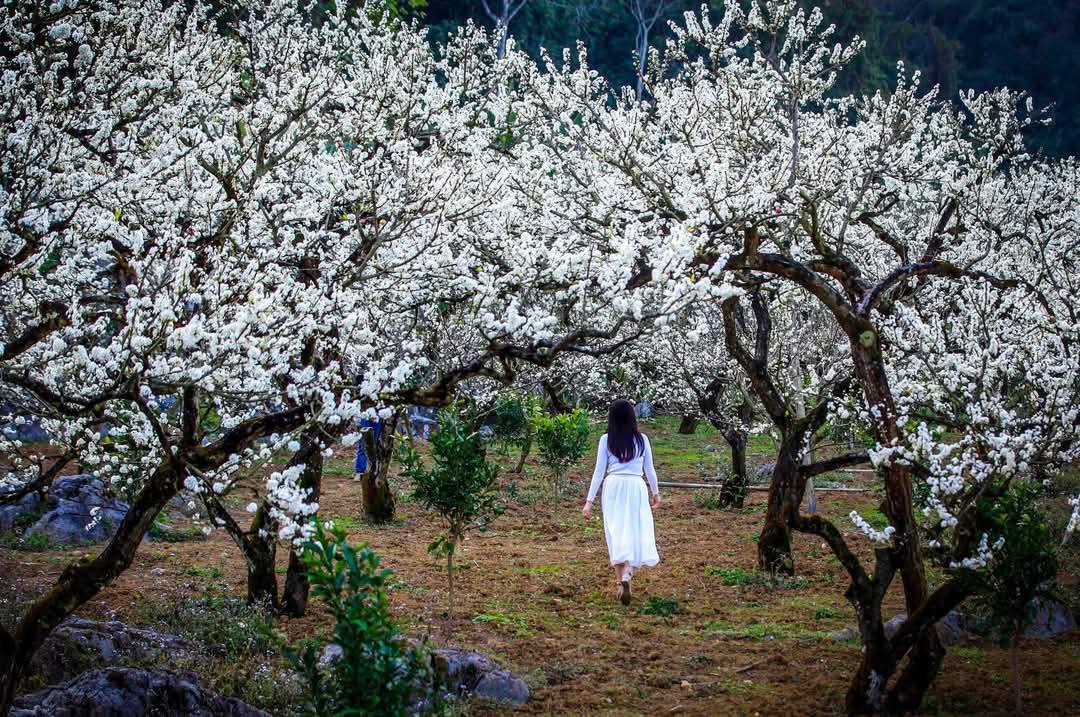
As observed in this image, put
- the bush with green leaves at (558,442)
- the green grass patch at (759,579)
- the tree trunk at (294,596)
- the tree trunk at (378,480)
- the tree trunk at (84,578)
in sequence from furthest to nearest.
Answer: the bush with green leaves at (558,442)
the tree trunk at (378,480)
the green grass patch at (759,579)
the tree trunk at (294,596)
the tree trunk at (84,578)

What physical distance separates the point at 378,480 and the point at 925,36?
3601cm

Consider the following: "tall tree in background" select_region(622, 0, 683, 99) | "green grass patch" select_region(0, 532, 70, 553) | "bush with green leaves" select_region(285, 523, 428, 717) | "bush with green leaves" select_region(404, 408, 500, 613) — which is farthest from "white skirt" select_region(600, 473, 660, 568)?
"tall tree in background" select_region(622, 0, 683, 99)

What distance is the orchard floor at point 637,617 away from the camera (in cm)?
622

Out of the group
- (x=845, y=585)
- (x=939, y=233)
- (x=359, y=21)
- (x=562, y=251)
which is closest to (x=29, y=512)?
(x=359, y=21)

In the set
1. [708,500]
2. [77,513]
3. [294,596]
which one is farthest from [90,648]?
[708,500]

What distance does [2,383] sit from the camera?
520 centimetres

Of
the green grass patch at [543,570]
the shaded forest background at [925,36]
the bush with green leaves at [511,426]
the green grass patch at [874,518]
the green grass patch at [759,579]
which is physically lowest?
the green grass patch at [759,579]

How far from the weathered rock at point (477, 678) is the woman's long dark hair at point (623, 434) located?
2.86 meters

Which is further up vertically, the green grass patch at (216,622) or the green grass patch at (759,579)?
the green grass patch at (216,622)

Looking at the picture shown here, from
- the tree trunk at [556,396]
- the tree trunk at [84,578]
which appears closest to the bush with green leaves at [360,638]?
the tree trunk at [84,578]

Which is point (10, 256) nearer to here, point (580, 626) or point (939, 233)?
point (580, 626)

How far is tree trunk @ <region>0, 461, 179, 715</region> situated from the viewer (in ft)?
16.4

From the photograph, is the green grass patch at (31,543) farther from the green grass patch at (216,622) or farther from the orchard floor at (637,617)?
the green grass patch at (216,622)

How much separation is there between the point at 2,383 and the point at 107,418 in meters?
0.67
